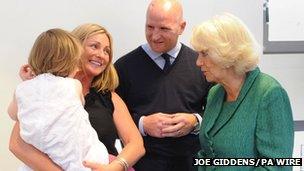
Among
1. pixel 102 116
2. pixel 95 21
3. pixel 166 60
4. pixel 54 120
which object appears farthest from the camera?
pixel 95 21

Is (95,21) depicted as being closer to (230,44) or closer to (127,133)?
(127,133)

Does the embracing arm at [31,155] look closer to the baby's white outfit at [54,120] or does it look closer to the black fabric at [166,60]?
the baby's white outfit at [54,120]

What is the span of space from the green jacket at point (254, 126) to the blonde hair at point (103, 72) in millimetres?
528

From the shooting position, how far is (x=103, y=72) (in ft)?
5.98

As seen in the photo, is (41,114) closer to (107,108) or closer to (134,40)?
(107,108)

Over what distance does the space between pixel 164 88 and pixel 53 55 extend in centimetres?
65

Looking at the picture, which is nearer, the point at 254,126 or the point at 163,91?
the point at 254,126

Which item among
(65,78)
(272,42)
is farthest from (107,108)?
(272,42)

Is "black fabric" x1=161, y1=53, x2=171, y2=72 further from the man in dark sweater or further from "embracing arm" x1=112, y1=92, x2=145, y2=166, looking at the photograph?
"embracing arm" x1=112, y1=92, x2=145, y2=166

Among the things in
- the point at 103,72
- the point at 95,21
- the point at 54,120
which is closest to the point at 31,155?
the point at 54,120

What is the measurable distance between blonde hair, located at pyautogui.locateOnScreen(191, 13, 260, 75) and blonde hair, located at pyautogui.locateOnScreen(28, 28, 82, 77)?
497mm

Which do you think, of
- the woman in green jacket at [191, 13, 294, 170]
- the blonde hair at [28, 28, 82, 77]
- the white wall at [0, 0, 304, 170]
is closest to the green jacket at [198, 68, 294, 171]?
the woman in green jacket at [191, 13, 294, 170]

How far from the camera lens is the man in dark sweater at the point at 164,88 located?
1.88 m

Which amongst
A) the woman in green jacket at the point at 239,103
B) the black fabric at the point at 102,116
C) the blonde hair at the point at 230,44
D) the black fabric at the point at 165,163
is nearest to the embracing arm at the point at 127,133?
the black fabric at the point at 102,116
